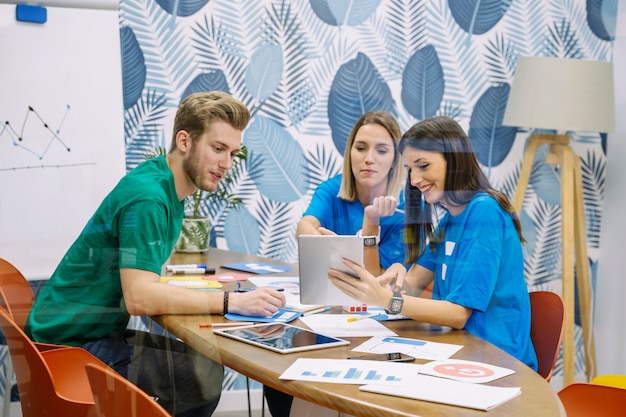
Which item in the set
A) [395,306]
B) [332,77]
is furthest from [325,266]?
[332,77]

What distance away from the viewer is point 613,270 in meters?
2.98

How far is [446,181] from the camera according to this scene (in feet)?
8.13

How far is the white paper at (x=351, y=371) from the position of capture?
1.58 m

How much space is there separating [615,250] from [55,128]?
2201 mm

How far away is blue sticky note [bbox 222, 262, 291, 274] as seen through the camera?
8.26 feet

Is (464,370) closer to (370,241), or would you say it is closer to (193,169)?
(370,241)

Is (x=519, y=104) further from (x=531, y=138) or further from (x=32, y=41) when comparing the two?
(x=32, y=41)

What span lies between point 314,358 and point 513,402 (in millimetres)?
478

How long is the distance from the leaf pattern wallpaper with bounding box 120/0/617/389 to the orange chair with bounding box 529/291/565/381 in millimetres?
459

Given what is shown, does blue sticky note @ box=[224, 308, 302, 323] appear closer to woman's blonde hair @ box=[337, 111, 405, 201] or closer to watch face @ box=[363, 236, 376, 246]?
watch face @ box=[363, 236, 376, 246]

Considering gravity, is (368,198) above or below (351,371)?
above

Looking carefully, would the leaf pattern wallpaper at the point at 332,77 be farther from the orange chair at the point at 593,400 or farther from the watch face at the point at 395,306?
the orange chair at the point at 593,400

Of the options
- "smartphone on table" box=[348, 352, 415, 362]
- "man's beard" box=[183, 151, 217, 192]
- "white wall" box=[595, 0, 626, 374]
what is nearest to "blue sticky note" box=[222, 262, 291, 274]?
"man's beard" box=[183, 151, 217, 192]

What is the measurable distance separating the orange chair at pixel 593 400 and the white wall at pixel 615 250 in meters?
0.89
